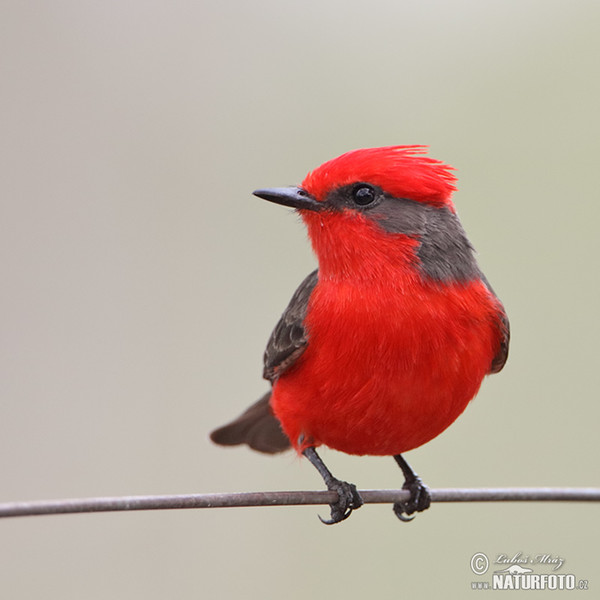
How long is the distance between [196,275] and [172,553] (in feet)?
5.66

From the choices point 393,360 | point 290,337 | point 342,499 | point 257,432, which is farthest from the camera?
point 257,432

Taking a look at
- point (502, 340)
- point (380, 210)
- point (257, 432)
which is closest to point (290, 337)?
point (380, 210)

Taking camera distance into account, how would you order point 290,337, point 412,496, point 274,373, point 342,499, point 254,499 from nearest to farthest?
point 254,499 < point 342,499 < point 290,337 < point 274,373 < point 412,496

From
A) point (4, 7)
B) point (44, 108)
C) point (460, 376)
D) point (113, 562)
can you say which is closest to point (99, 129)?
point (44, 108)

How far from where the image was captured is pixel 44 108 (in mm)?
6953

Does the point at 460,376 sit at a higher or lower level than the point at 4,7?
lower

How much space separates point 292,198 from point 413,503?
1638 mm

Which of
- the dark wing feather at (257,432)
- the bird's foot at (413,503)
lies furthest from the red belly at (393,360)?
the dark wing feather at (257,432)

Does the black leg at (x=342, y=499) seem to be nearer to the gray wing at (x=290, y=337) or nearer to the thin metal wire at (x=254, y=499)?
the thin metal wire at (x=254, y=499)

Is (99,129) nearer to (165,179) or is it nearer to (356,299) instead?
(165,179)

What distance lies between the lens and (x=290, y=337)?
4.42 m

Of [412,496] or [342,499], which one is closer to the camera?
[342,499]

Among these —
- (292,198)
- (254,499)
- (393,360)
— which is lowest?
(254,499)

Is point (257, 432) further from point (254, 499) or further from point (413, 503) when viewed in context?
point (254, 499)
